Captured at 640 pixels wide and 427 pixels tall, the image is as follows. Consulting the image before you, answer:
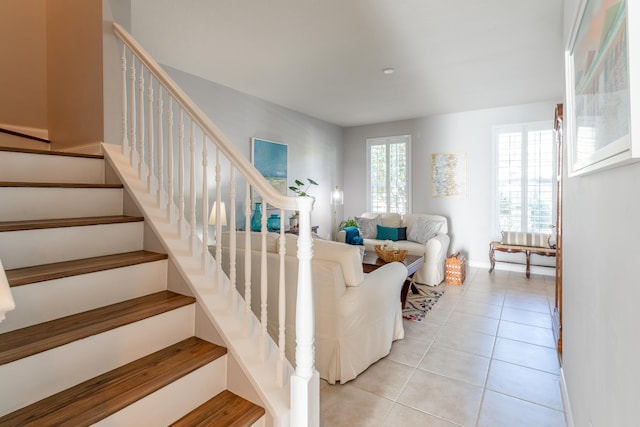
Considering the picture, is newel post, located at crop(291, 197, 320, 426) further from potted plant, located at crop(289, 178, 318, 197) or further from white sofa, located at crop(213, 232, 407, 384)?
potted plant, located at crop(289, 178, 318, 197)

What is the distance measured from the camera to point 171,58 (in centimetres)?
344

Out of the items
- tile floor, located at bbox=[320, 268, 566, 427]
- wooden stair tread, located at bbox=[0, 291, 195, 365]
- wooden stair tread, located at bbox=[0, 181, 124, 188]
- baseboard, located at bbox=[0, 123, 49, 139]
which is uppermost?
baseboard, located at bbox=[0, 123, 49, 139]

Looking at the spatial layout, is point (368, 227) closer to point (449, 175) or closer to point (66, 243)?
point (449, 175)

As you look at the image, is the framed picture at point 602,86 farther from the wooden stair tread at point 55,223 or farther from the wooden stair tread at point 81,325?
the wooden stair tread at point 55,223

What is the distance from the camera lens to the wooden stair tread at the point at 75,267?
4.21 ft

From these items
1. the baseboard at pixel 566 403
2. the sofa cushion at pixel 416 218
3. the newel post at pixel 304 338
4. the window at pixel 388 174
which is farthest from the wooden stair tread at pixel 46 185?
the window at pixel 388 174

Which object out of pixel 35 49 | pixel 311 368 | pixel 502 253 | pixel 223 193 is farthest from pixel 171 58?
pixel 502 253

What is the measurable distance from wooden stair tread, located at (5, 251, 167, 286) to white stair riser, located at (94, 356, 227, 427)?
63cm

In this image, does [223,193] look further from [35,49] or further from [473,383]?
[473,383]

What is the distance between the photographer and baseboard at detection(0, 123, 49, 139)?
2748 mm

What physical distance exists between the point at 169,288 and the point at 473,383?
Result: 6.83 ft

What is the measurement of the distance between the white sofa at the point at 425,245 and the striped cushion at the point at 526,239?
0.91 metres

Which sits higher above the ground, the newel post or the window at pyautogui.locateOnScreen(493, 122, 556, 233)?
the window at pyautogui.locateOnScreen(493, 122, 556, 233)

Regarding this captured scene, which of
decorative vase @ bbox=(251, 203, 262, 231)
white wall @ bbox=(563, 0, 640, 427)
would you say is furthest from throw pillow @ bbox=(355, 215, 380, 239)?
white wall @ bbox=(563, 0, 640, 427)
